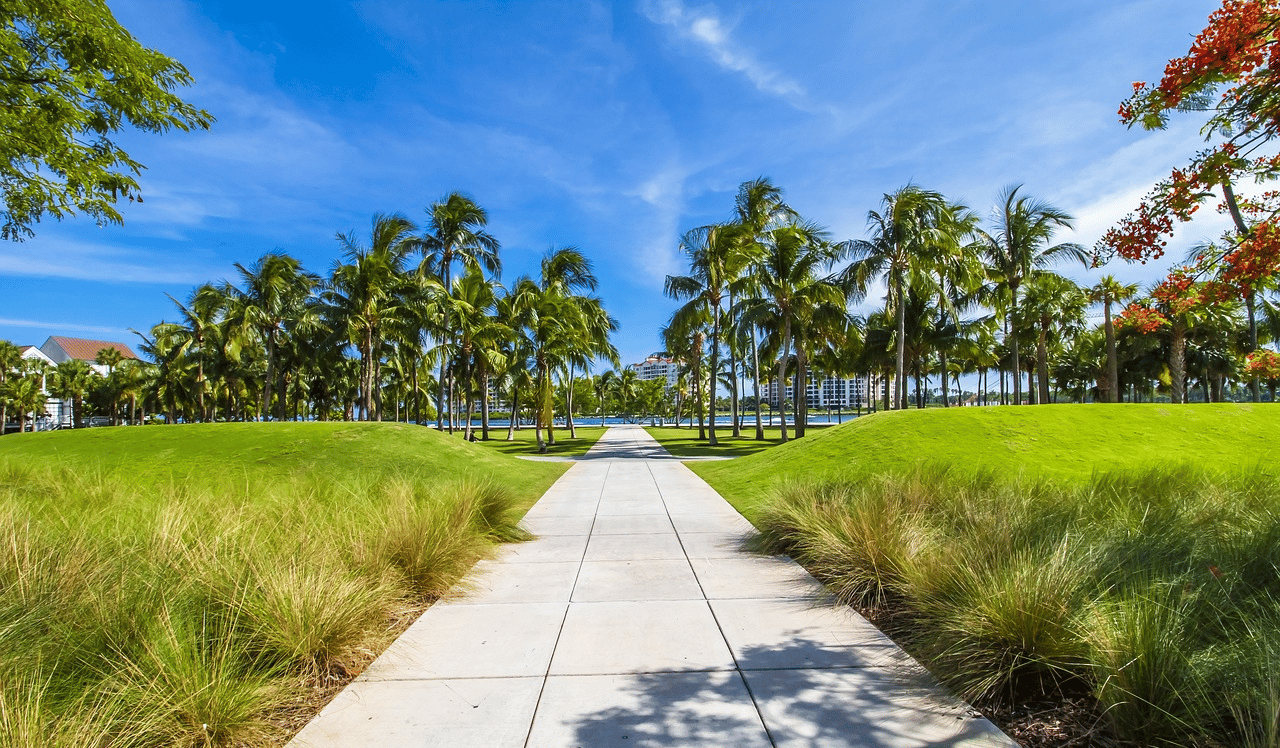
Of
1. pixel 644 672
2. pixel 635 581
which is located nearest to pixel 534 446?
pixel 635 581

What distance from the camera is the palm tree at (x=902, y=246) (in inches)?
907

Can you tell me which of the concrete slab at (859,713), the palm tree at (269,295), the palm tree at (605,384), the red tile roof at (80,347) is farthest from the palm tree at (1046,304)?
the red tile roof at (80,347)

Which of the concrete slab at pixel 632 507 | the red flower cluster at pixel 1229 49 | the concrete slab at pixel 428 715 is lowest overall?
the concrete slab at pixel 632 507

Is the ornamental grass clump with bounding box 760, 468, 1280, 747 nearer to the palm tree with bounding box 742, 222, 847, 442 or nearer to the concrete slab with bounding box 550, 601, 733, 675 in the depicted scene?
the concrete slab with bounding box 550, 601, 733, 675

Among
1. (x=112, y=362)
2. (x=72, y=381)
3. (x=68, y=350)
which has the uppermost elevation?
(x=68, y=350)

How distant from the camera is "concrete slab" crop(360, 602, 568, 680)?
396 centimetres

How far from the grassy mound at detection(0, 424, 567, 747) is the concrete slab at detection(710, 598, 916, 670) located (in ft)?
8.88

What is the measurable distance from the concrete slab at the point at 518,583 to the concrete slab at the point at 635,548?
1.79ft

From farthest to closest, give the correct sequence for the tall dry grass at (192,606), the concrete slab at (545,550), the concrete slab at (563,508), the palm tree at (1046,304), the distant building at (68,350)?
the distant building at (68,350), the palm tree at (1046,304), the concrete slab at (563,508), the concrete slab at (545,550), the tall dry grass at (192,606)

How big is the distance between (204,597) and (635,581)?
3.64 meters

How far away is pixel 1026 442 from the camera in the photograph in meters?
13.8

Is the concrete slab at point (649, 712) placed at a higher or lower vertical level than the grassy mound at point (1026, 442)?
lower

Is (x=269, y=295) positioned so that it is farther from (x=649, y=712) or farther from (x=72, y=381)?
(x=72, y=381)

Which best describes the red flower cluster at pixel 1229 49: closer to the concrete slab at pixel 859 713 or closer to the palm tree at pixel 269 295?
the concrete slab at pixel 859 713
